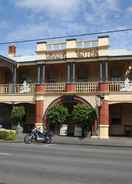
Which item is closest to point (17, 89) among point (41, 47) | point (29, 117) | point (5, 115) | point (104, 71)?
point (29, 117)

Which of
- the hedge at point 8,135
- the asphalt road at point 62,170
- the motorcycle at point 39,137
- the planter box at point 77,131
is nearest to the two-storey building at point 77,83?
the planter box at point 77,131

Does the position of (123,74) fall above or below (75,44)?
below

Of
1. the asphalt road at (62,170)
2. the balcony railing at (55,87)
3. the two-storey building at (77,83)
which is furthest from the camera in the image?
the balcony railing at (55,87)

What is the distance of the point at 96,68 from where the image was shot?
114 feet

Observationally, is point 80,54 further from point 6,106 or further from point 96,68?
point 6,106

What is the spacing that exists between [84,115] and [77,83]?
3.39 m

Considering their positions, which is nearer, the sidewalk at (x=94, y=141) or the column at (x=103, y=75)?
the sidewalk at (x=94, y=141)

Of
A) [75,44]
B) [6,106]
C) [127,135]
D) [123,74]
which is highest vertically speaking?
[75,44]

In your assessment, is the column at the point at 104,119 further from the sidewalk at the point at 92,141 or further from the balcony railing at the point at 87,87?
the balcony railing at the point at 87,87

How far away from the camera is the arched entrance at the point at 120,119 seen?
3303cm

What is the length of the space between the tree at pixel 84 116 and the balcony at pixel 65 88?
5.64 ft

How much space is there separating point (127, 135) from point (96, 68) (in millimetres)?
6575

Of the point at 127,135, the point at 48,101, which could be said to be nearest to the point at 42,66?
the point at 48,101

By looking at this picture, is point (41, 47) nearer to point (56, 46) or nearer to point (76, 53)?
point (56, 46)
